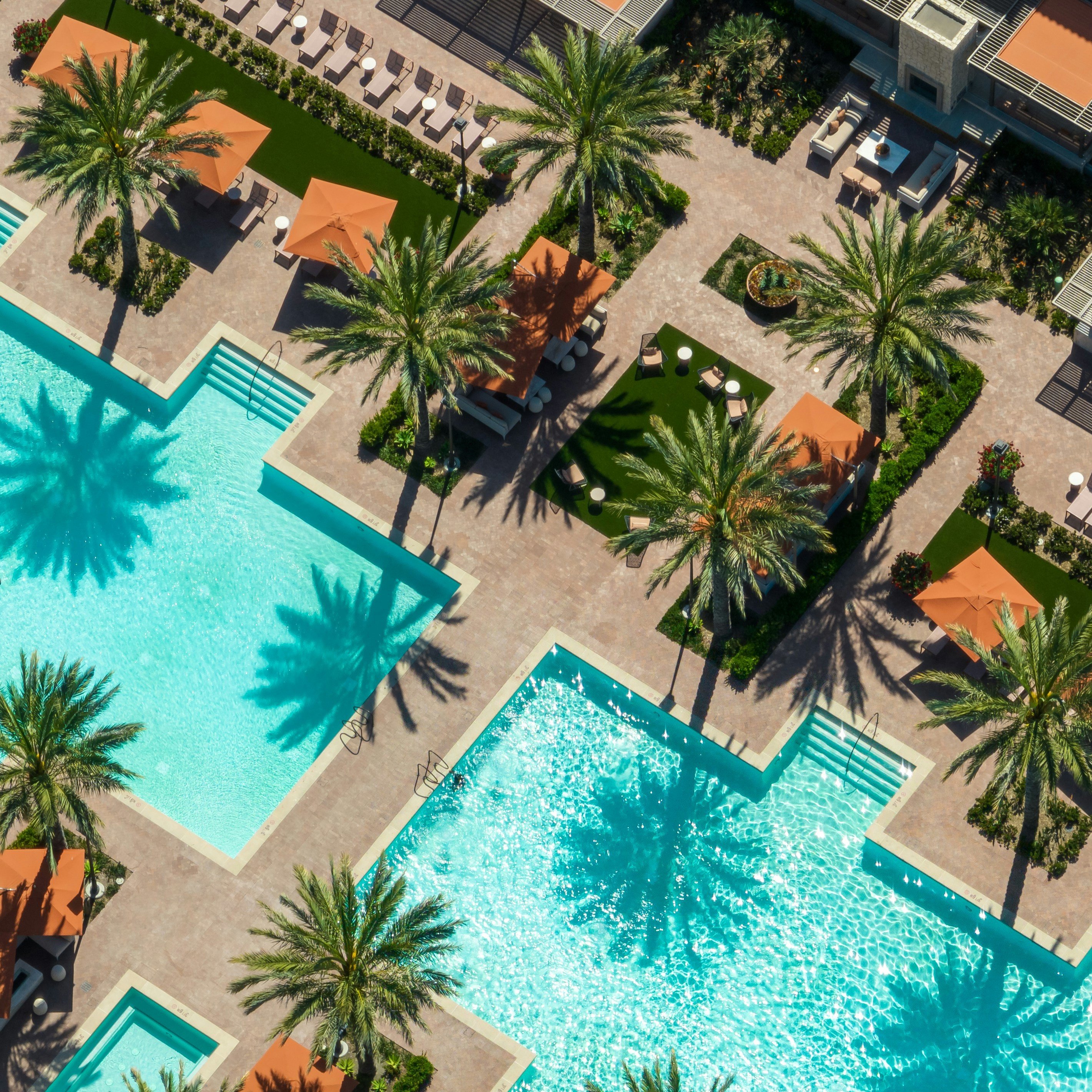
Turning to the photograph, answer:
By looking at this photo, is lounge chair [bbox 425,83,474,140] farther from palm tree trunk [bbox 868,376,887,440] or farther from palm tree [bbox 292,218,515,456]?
palm tree trunk [bbox 868,376,887,440]

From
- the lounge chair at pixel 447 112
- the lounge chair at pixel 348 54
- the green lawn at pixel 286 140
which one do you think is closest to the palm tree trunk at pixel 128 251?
the green lawn at pixel 286 140

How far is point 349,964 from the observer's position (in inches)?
1844

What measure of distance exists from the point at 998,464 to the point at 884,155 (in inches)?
454

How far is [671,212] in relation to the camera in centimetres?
5788

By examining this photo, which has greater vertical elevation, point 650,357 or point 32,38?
point 650,357

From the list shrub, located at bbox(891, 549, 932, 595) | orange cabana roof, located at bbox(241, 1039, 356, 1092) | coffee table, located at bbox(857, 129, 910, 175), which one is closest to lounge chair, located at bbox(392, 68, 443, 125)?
coffee table, located at bbox(857, 129, 910, 175)

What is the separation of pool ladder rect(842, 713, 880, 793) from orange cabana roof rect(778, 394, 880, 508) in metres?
6.99

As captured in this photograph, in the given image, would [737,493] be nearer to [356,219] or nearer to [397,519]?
[397,519]

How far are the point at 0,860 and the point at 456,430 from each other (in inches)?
780

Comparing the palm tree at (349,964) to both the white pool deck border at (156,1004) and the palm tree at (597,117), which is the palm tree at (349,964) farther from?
the palm tree at (597,117)

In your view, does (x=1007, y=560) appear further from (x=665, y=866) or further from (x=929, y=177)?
(x=665, y=866)

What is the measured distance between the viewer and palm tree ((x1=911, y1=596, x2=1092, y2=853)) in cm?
4731

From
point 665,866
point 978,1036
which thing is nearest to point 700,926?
point 665,866

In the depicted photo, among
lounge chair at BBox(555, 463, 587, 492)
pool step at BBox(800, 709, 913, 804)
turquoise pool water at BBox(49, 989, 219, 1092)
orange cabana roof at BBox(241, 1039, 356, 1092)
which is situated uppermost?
lounge chair at BBox(555, 463, 587, 492)
